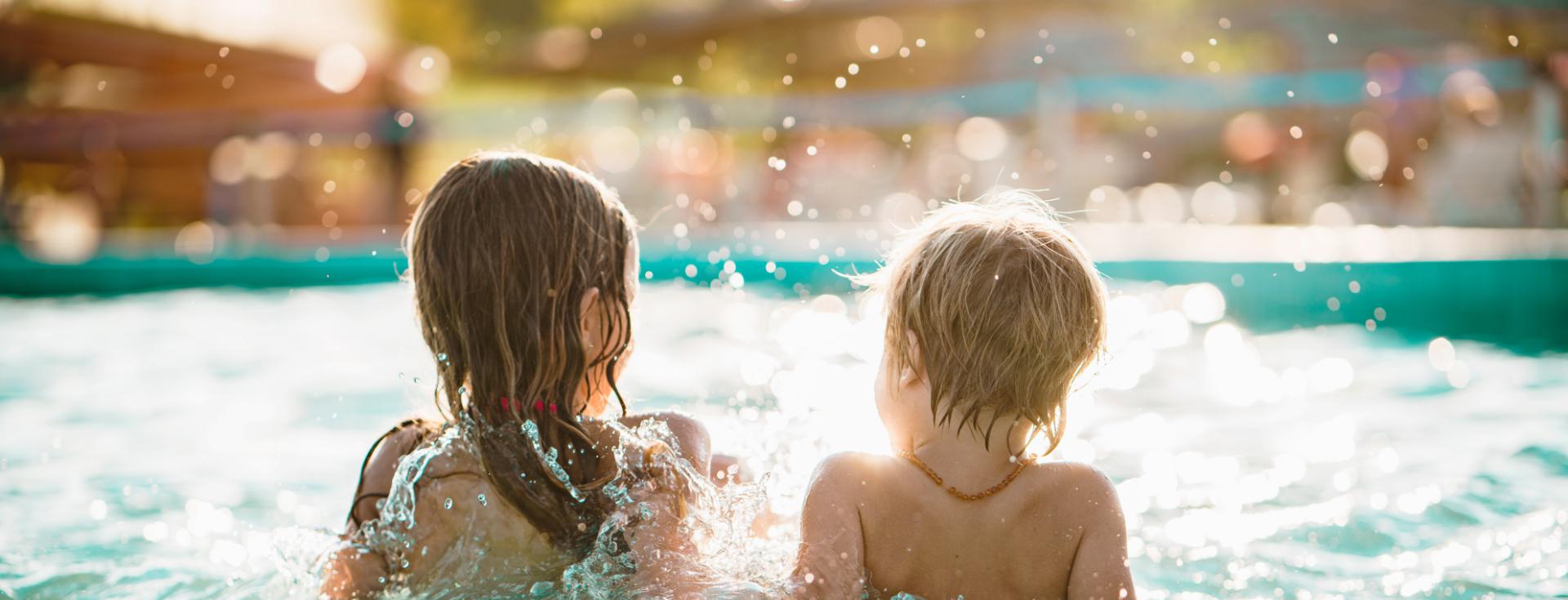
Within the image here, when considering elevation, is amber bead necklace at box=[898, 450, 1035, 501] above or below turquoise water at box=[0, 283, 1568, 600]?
above

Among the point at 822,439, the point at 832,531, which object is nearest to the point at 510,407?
the point at 832,531

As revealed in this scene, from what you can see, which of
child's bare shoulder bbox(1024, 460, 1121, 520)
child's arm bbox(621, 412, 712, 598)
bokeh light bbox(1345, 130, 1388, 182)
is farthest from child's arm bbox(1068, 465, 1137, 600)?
bokeh light bbox(1345, 130, 1388, 182)

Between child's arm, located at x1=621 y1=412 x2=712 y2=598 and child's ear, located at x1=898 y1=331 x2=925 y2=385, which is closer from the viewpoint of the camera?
child's ear, located at x1=898 y1=331 x2=925 y2=385

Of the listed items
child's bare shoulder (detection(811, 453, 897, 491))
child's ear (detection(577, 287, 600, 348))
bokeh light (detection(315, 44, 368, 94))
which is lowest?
child's bare shoulder (detection(811, 453, 897, 491))

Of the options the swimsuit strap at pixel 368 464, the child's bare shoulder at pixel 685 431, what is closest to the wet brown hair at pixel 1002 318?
the child's bare shoulder at pixel 685 431

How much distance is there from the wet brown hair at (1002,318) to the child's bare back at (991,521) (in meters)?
0.08

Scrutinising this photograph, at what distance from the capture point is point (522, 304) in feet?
5.59

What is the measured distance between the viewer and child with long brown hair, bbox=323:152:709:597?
1.70m

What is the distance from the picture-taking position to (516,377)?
1.73m

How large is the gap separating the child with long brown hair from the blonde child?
0.31m

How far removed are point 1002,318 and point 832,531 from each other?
35 centimetres

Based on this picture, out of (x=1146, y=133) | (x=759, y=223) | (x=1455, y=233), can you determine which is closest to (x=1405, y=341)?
(x=1455, y=233)

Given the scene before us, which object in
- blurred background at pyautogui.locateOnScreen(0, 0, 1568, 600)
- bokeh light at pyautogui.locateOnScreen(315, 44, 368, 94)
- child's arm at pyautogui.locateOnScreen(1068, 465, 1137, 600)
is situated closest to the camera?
child's arm at pyautogui.locateOnScreen(1068, 465, 1137, 600)

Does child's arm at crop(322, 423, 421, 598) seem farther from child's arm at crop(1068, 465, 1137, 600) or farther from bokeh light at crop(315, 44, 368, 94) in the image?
bokeh light at crop(315, 44, 368, 94)
